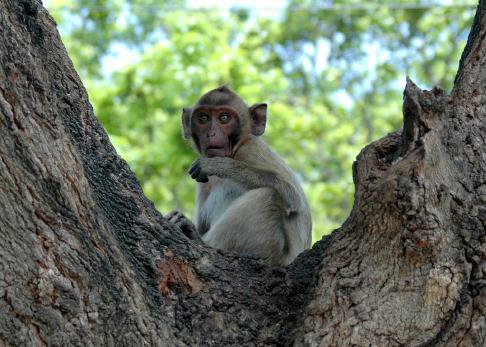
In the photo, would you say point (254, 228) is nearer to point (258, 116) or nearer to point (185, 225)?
point (185, 225)

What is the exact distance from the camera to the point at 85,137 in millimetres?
4164

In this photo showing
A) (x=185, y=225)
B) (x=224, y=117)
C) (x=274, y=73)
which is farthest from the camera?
(x=274, y=73)

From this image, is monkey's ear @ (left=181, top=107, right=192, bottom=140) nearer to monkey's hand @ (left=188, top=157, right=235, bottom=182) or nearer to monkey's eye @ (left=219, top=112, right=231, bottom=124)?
monkey's eye @ (left=219, top=112, right=231, bottom=124)

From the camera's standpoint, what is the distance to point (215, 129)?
288 inches

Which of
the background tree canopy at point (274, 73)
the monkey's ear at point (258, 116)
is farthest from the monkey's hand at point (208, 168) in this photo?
the background tree canopy at point (274, 73)

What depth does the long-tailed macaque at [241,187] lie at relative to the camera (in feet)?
21.0

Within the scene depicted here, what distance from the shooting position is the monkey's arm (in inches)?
264

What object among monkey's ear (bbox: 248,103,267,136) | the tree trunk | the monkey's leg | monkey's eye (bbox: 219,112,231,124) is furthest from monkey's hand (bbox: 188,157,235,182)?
the tree trunk

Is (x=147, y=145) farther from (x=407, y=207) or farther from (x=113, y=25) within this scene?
(x=407, y=207)

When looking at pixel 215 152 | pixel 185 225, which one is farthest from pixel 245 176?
pixel 185 225

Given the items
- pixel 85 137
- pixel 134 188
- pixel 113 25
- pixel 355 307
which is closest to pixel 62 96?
pixel 85 137

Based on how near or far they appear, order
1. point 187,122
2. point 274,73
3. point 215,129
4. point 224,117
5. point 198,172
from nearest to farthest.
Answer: point 198,172 < point 215,129 < point 224,117 < point 187,122 < point 274,73

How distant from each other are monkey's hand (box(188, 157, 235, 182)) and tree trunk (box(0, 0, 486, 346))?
2421 mm

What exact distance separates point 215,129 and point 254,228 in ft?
4.26
